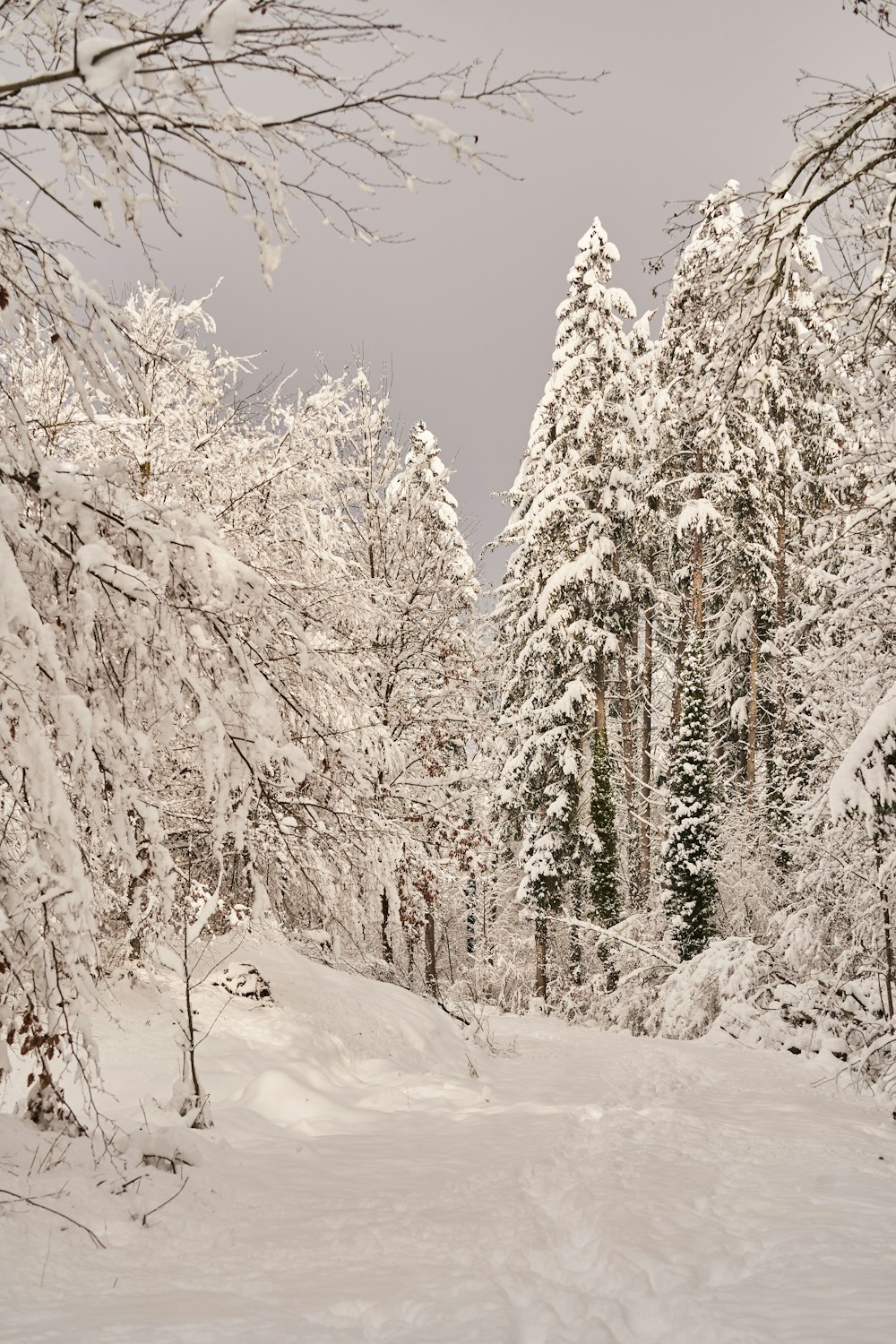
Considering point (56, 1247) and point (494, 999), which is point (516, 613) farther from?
point (56, 1247)

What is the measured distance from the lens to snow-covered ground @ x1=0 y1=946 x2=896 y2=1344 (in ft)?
9.77

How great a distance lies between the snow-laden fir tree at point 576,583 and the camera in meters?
20.0

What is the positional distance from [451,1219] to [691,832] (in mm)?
14426

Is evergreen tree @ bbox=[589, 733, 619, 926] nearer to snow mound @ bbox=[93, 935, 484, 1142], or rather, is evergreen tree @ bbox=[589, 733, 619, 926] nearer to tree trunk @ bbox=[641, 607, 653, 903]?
tree trunk @ bbox=[641, 607, 653, 903]

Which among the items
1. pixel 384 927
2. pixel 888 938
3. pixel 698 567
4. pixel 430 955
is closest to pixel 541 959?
pixel 430 955

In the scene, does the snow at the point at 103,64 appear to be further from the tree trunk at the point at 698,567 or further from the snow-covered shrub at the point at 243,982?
the tree trunk at the point at 698,567

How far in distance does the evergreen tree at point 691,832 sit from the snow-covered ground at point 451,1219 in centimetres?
992

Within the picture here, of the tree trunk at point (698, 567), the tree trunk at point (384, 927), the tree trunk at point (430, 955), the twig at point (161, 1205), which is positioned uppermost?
the tree trunk at point (698, 567)

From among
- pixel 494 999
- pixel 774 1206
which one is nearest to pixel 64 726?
pixel 774 1206

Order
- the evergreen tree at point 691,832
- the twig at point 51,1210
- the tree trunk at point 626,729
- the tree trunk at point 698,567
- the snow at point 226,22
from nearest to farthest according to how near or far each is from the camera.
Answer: the snow at point 226,22 < the twig at point 51,1210 < the evergreen tree at point 691,832 < the tree trunk at point 698,567 < the tree trunk at point 626,729

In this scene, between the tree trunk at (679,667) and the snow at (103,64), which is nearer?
the snow at (103,64)

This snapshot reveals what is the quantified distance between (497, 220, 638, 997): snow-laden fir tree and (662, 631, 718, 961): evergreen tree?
236 centimetres

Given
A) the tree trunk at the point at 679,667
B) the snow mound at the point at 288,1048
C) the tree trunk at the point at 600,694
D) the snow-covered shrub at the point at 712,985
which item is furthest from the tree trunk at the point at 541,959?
the snow mound at the point at 288,1048

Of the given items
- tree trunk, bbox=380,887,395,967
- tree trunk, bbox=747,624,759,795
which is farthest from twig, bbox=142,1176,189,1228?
tree trunk, bbox=747,624,759,795
